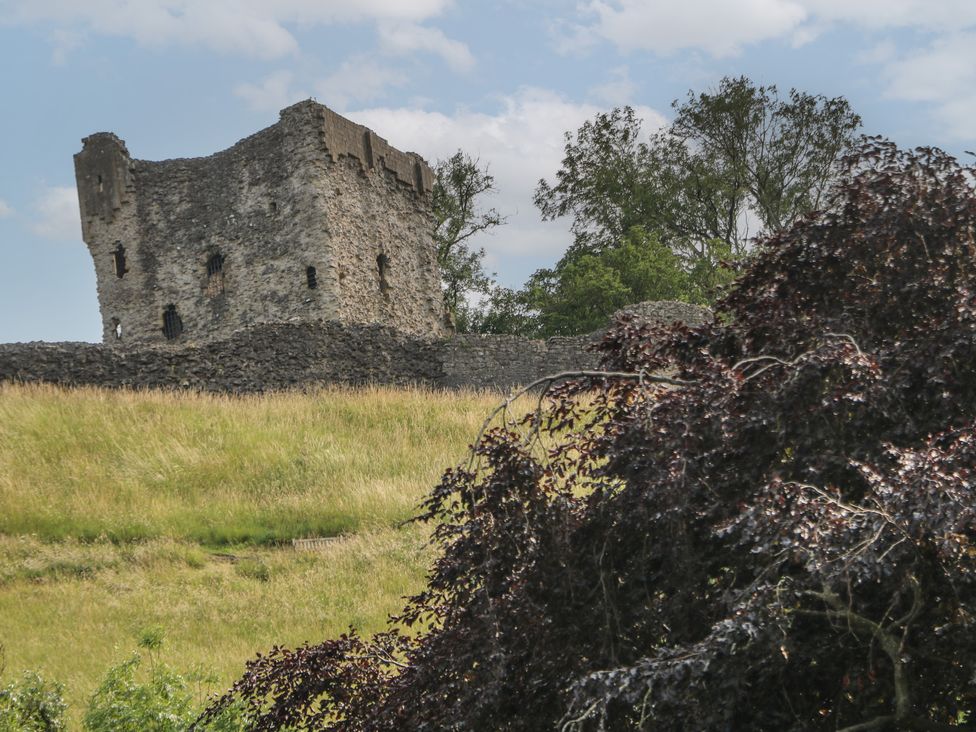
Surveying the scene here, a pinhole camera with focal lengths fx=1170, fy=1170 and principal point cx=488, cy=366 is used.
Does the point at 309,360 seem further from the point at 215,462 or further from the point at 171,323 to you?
the point at 215,462

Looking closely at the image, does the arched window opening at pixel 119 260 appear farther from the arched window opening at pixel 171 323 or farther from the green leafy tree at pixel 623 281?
the green leafy tree at pixel 623 281

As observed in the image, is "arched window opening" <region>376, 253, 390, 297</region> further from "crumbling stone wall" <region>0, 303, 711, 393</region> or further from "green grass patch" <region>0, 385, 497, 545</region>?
"green grass patch" <region>0, 385, 497, 545</region>

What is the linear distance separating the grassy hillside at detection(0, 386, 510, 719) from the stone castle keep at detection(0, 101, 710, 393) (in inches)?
137

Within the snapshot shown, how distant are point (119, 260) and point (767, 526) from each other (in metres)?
27.3

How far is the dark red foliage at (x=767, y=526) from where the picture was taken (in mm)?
4062

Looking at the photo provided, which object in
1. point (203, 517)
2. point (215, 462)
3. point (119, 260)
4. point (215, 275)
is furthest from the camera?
point (119, 260)

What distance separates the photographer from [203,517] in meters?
14.5

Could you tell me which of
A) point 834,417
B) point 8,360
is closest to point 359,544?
point 834,417

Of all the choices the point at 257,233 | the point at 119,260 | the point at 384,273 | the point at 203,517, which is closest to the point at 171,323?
the point at 119,260

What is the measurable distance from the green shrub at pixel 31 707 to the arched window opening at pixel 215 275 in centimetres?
2123

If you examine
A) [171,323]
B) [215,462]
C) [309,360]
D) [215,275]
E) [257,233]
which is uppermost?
[257,233]

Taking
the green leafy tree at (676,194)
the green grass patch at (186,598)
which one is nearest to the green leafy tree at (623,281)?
the green leafy tree at (676,194)

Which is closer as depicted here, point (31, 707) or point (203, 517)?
point (31, 707)

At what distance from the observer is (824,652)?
4.35m
